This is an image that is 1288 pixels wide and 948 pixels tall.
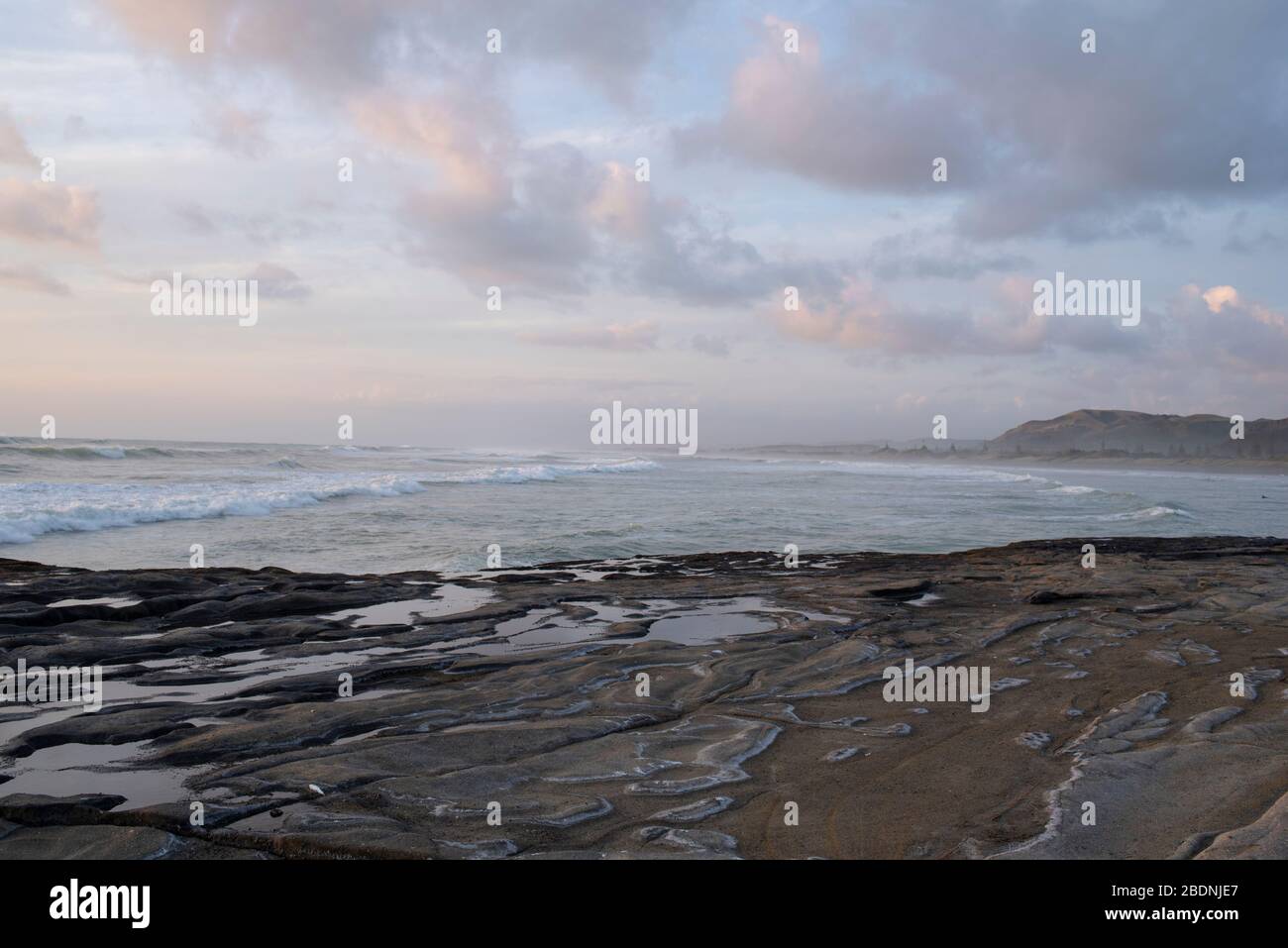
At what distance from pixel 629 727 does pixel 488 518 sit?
63.5 ft

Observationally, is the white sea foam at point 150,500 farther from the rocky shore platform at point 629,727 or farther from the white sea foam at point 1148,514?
the white sea foam at point 1148,514

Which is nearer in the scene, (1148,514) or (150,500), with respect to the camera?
(150,500)

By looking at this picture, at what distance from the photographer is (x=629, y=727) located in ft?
20.9

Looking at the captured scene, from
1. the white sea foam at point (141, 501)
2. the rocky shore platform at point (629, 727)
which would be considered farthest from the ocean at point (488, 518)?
the rocky shore platform at point (629, 727)

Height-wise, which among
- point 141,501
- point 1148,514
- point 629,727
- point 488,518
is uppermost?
point 141,501

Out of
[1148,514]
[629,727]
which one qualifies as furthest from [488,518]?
[1148,514]

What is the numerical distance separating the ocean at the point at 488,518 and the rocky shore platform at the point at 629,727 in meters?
5.69

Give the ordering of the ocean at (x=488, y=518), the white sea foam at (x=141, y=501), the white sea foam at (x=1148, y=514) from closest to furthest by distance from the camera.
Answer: the ocean at (x=488, y=518)
the white sea foam at (x=141, y=501)
the white sea foam at (x=1148, y=514)

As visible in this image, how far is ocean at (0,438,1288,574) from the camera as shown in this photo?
1775 cm

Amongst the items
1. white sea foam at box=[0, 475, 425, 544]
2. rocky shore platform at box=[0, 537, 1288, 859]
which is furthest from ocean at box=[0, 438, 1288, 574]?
rocky shore platform at box=[0, 537, 1288, 859]

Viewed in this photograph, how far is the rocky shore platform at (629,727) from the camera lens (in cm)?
443

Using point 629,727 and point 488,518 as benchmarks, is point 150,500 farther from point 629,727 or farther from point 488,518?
point 629,727
